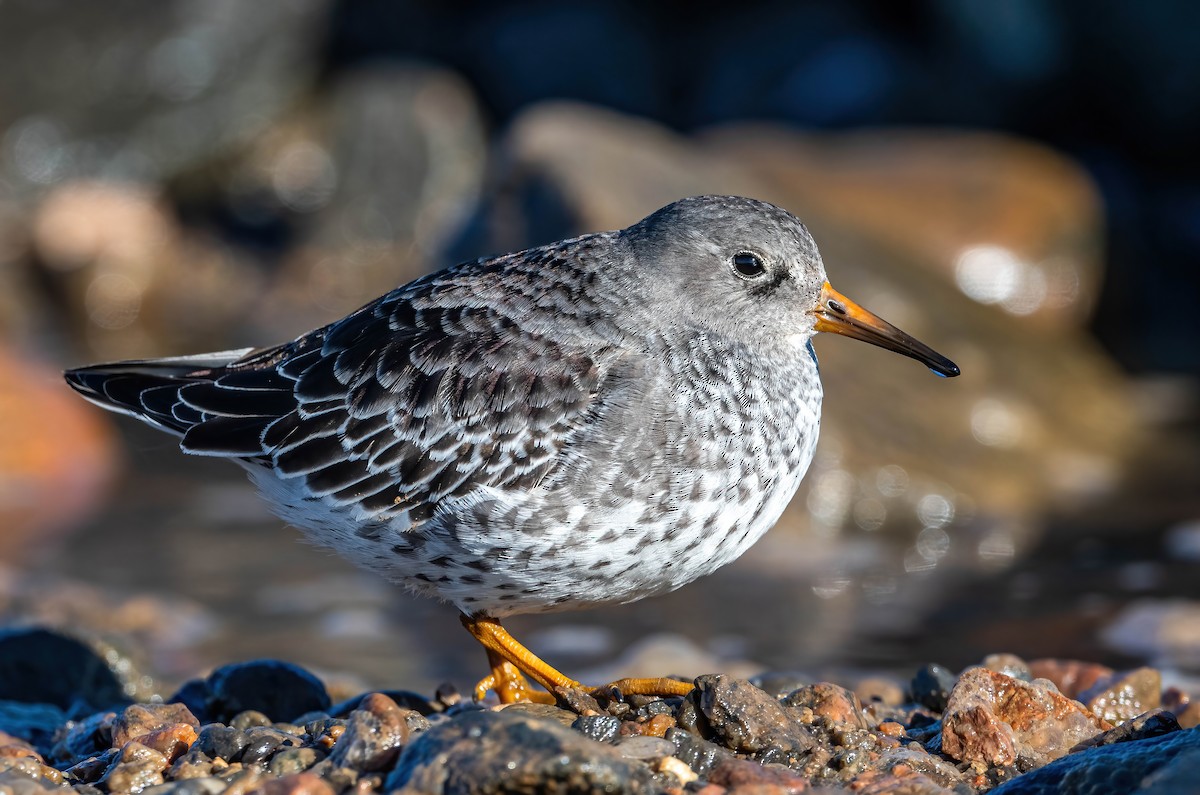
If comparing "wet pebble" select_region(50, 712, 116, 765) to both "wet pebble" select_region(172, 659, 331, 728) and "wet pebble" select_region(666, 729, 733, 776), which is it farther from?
"wet pebble" select_region(666, 729, 733, 776)

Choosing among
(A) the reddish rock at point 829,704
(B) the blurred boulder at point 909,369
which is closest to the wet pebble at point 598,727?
(A) the reddish rock at point 829,704

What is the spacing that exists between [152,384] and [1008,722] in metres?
3.62

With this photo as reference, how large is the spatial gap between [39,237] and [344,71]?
13.9ft

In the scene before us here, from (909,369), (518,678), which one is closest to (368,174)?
(909,369)

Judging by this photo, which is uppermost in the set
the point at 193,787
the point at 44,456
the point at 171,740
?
the point at 44,456

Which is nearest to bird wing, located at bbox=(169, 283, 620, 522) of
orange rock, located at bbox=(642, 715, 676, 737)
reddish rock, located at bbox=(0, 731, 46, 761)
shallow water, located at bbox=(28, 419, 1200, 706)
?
orange rock, located at bbox=(642, 715, 676, 737)

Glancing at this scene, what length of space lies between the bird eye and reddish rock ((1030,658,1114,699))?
6.63 ft

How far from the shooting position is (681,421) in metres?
5.05

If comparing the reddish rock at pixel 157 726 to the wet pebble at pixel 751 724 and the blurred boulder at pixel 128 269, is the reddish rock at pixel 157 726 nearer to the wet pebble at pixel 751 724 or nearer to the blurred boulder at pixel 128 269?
the wet pebble at pixel 751 724

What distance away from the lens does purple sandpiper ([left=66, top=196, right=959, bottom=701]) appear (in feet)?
16.2

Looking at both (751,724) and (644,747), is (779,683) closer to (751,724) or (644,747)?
(751,724)

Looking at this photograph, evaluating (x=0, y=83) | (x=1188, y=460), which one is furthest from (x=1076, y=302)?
(x=0, y=83)

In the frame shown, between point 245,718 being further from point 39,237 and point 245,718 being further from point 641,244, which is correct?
point 39,237

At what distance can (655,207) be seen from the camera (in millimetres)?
10398
